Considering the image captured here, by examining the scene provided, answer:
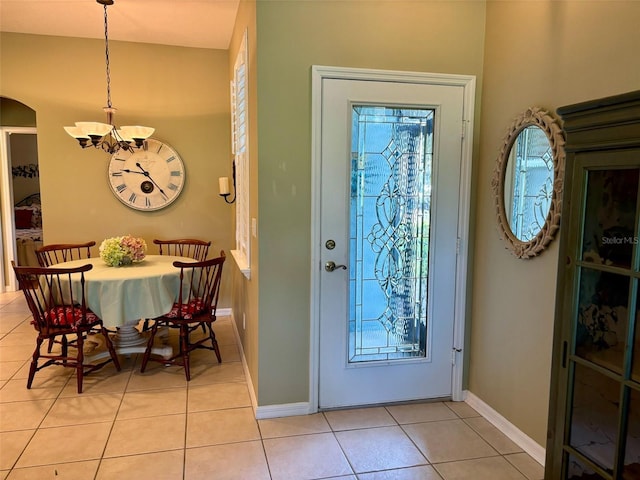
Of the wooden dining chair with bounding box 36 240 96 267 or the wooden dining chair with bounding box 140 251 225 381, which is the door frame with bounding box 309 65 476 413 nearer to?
the wooden dining chair with bounding box 140 251 225 381

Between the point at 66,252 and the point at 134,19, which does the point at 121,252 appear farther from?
the point at 134,19

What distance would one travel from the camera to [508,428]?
2.58 metres

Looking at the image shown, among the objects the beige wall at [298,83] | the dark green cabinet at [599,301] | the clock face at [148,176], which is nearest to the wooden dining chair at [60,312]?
the beige wall at [298,83]

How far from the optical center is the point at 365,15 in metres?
2.61

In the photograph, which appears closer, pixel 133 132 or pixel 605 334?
pixel 605 334

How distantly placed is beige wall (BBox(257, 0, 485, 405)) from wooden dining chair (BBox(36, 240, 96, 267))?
250cm

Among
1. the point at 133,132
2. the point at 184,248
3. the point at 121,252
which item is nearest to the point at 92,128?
the point at 133,132

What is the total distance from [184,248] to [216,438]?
2576 mm

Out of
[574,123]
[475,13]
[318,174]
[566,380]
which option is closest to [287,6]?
[318,174]

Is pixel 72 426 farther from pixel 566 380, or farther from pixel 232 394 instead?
pixel 566 380

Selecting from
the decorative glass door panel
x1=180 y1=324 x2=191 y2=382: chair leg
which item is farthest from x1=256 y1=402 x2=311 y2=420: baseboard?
x1=180 y1=324 x2=191 y2=382: chair leg

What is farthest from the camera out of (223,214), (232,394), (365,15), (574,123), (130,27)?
(223,214)

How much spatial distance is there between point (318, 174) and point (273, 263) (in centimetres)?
59

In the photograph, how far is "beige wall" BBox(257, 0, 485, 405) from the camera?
2539 millimetres
